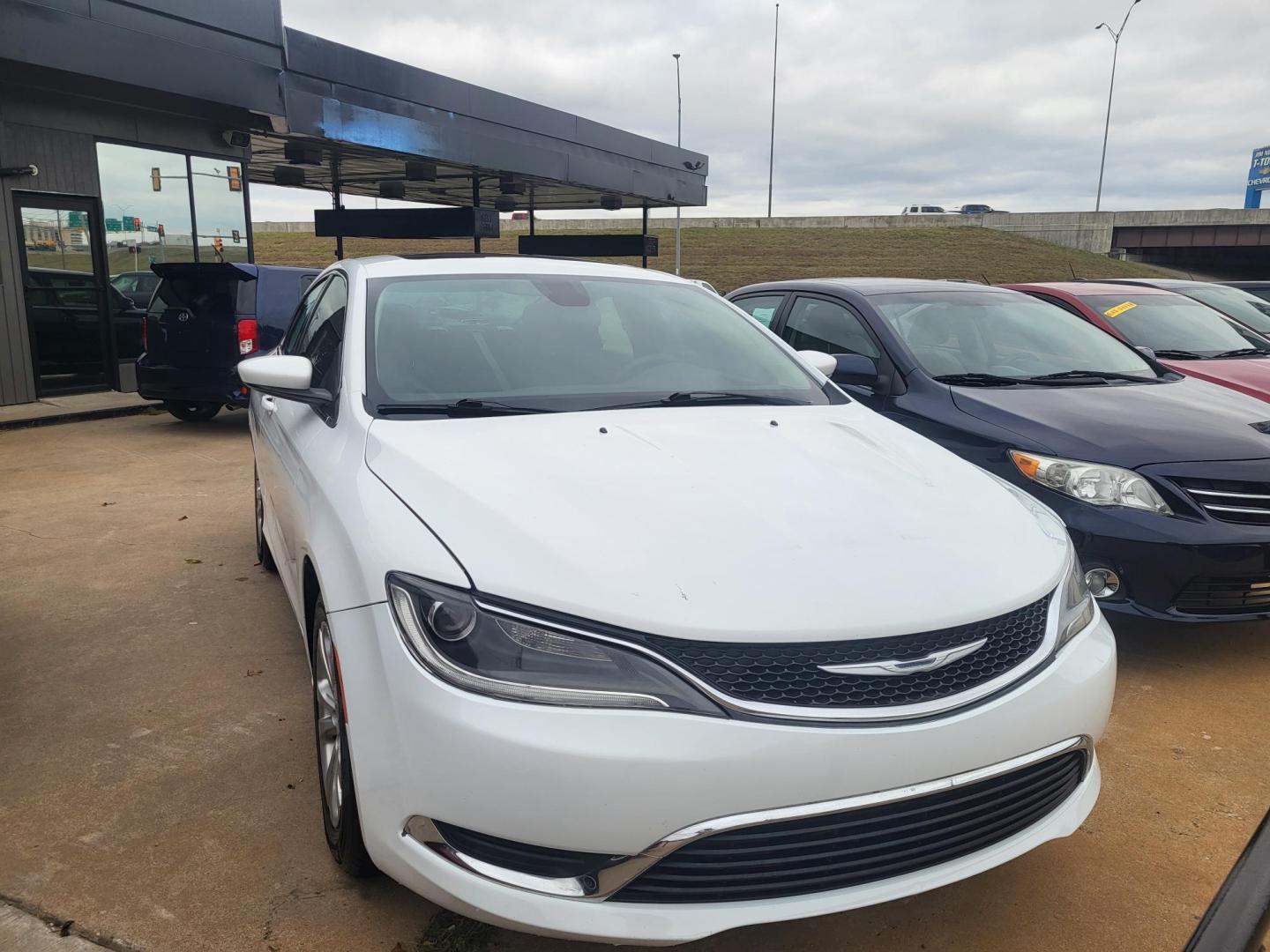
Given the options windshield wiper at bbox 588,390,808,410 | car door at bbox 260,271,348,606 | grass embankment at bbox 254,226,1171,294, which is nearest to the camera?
car door at bbox 260,271,348,606

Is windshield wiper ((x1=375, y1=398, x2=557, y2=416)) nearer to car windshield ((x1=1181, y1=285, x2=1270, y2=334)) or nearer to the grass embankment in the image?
car windshield ((x1=1181, y1=285, x2=1270, y2=334))

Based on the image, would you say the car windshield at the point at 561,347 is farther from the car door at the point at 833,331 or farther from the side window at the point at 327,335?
the car door at the point at 833,331

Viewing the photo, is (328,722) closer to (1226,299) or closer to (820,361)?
(820,361)

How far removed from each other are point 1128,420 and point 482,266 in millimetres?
2799

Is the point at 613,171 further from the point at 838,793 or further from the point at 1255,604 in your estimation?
the point at 838,793

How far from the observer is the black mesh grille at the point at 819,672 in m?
1.89

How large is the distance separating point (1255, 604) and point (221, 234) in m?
13.2

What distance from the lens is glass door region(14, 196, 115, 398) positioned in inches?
440

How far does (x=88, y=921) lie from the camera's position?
234 cm

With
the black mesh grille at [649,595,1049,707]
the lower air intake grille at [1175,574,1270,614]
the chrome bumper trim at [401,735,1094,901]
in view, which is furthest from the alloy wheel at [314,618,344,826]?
the lower air intake grille at [1175,574,1270,614]

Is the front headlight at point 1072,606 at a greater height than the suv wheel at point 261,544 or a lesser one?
greater

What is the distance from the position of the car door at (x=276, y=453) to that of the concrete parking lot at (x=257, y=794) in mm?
505

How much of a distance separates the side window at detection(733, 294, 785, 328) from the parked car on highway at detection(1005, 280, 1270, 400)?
201 centimetres

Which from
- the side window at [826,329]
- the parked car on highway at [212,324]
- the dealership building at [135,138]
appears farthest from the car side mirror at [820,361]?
the dealership building at [135,138]
